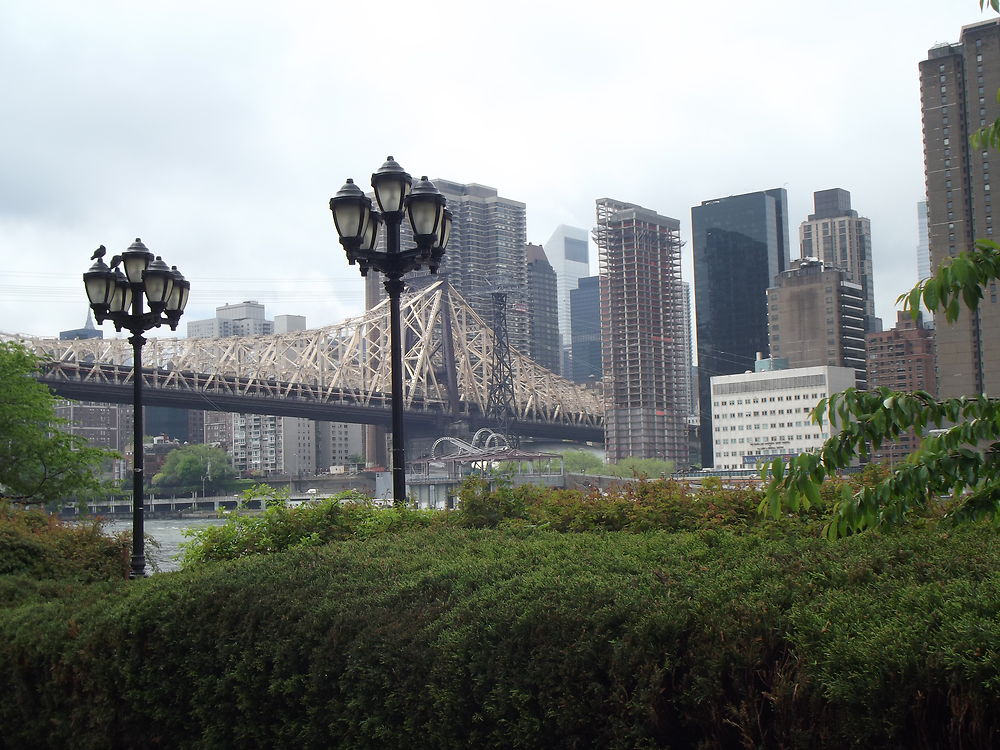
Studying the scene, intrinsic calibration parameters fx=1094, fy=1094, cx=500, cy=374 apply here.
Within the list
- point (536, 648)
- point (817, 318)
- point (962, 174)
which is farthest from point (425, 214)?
point (817, 318)

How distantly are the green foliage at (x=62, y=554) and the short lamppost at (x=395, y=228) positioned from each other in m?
2.77

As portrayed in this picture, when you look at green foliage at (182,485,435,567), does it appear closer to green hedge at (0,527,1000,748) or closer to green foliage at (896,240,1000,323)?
green hedge at (0,527,1000,748)

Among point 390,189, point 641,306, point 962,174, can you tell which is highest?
point 962,174

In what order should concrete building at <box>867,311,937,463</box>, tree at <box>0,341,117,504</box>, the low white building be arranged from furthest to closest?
concrete building at <box>867,311,937,463</box> < the low white building < tree at <box>0,341,117,504</box>

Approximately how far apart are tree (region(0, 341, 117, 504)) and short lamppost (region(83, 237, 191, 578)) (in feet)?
50.6

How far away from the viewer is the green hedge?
11.6ft

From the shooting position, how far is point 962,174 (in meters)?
107

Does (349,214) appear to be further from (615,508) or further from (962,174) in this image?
(962,174)

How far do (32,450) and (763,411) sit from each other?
366 ft

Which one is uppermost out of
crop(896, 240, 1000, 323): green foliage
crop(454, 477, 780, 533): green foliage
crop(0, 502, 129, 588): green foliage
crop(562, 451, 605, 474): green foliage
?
crop(896, 240, 1000, 323): green foliage

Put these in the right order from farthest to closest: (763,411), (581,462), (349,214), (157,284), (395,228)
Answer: (763,411) < (581,462) < (157,284) < (395,228) < (349,214)

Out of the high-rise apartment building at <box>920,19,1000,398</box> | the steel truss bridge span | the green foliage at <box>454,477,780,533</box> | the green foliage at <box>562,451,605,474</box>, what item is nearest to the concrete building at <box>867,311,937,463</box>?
the high-rise apartment building at <box>920,19,1000,398</box>

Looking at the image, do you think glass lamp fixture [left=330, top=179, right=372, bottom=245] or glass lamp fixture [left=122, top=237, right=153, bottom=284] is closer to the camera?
glass lamp fixture [left=330, top=179, right=372, bottom=245]

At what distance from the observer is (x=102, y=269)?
45.3 ft
